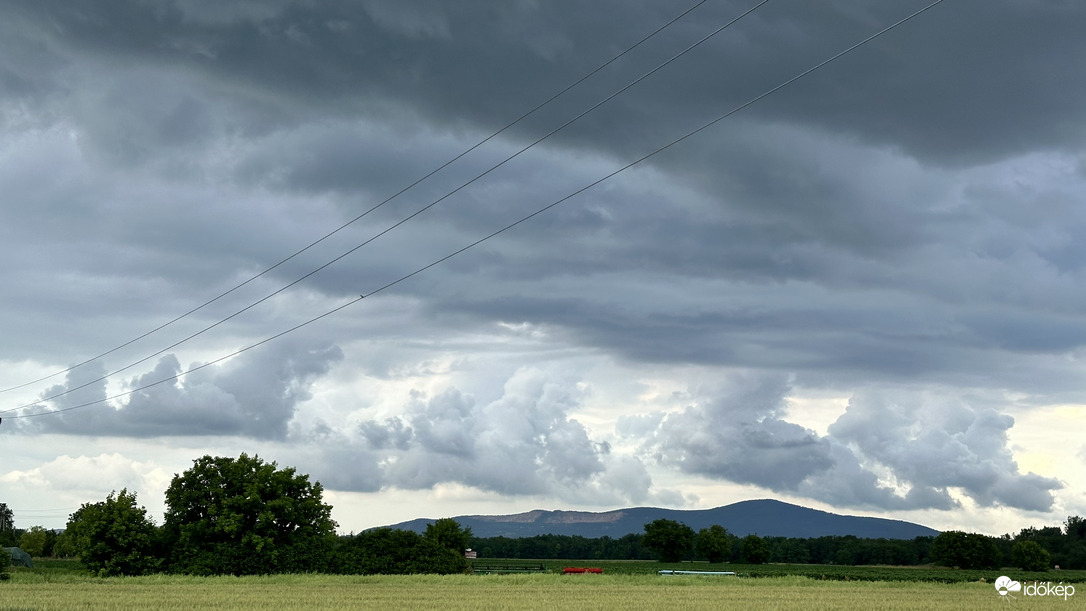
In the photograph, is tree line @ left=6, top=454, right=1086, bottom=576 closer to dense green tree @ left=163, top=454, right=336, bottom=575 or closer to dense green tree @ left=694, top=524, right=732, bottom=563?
dense green tree @ left=163, top=454, right=336, bottom=575

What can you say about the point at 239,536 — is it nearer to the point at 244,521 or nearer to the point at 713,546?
the point at 244,521

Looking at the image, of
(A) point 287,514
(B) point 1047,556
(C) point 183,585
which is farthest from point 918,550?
(C) point 183,585

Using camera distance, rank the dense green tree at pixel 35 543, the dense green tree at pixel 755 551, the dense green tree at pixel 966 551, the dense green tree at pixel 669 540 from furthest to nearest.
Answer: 1. the dense green tree at pixel 669 540
2. the dense green tree at pixel 755 551
3. the dense green tree at pixel 35 543
4. the dense green tree at pixel 966 551

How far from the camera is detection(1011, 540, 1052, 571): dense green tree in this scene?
136125 mm

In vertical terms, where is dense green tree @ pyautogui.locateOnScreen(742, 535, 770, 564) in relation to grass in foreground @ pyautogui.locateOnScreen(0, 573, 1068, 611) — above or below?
below

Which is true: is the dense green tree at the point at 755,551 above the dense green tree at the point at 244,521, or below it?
below

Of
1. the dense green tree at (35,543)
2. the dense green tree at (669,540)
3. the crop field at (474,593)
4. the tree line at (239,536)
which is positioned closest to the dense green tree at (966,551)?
the dense green tree at (669,540)

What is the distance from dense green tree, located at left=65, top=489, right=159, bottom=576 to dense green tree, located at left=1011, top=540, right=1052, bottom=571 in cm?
11899

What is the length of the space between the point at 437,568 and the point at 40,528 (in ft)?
463

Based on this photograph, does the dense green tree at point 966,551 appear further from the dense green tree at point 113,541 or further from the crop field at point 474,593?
the dense green tree at point 113,541

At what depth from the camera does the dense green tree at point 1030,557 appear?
447 feet

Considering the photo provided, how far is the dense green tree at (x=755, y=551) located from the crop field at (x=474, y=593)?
10528 centimetres

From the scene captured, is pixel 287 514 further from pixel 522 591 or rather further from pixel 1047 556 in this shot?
pixel 1047 556

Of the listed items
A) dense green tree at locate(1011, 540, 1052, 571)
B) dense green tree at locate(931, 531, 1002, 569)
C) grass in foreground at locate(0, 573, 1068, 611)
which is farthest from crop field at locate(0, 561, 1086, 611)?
dense green tree at locate(931, 531, 1002, 569)
